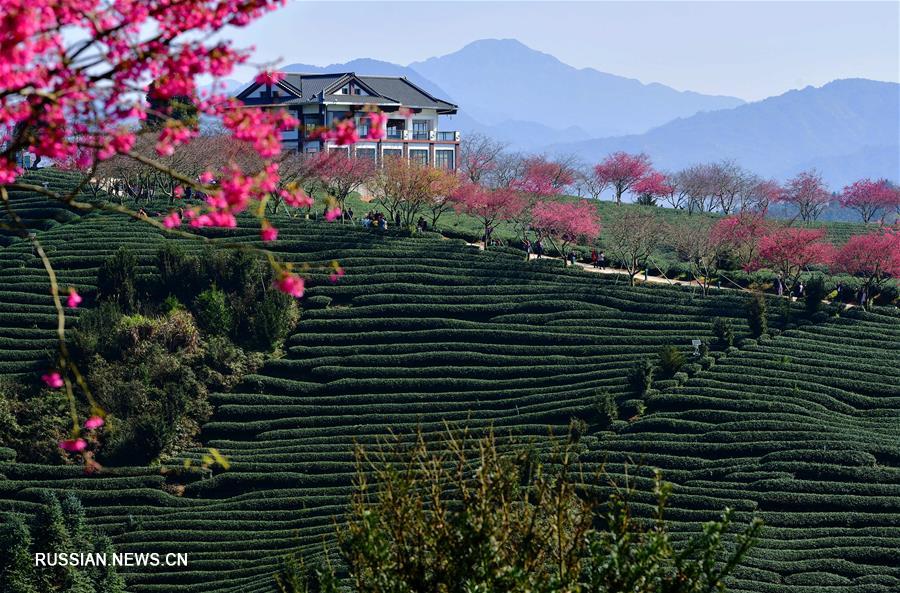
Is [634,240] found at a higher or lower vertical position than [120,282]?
higher

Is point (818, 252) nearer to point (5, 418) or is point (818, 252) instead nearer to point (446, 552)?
point (5, 418)

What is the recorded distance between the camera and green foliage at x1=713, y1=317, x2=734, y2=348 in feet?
141

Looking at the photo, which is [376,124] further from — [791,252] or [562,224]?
[562,224]

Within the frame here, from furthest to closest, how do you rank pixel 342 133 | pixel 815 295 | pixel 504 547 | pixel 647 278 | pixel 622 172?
pixel 622 172 < pixel 647 278 < pixel 815 295 < pixel 504 547 < pixel 342 133

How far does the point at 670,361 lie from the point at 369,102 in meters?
43.7

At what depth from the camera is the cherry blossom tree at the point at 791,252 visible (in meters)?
51.7

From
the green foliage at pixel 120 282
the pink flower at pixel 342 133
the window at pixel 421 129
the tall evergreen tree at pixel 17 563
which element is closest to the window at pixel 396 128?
the window at pixel 421 129

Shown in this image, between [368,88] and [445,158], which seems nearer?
[368,88]

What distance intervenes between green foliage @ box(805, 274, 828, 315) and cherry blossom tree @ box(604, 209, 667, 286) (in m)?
8.25

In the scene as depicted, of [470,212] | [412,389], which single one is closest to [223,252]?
[412,389]

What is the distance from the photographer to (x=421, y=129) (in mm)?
82688

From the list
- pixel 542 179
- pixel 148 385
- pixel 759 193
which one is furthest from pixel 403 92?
pixel 148 385

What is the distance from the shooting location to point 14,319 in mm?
Answer: 45438

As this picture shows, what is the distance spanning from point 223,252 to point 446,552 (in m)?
41.7
